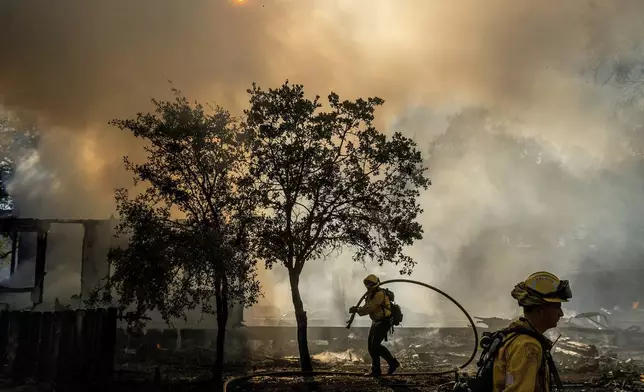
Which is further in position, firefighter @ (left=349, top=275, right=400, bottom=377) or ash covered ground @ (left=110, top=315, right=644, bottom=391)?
firefighter @ (left=349, top=275, right=400, bottom=377)

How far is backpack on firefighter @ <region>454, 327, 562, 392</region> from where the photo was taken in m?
2.90

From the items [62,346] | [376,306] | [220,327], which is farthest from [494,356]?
[220,327]

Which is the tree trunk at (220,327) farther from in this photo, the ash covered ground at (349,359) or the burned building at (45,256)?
the burned building at (45,256)

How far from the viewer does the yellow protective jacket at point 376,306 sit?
11.1 metres

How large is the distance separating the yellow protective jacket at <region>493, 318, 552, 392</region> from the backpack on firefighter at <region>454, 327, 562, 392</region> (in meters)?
0.02

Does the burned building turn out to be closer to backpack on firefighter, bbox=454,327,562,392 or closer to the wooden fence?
the wooden fence

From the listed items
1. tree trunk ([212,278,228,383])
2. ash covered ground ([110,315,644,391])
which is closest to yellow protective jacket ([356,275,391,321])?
ash covered ground ([110,315,644,391])

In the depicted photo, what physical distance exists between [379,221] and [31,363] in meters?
8.50

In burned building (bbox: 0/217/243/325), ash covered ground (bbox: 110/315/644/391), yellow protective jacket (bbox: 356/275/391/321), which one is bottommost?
ash covered ground (bbox: 110/315/644/391)

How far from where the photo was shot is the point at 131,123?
12.3 metres

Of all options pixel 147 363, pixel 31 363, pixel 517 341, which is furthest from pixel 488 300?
pixel 517 341

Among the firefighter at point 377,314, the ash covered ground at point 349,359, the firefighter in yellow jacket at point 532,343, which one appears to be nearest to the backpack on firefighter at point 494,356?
the firefighter in yellow jacket at point 532,343

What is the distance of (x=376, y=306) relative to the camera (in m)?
11.2

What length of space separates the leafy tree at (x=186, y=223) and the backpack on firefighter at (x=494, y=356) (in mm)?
8962
